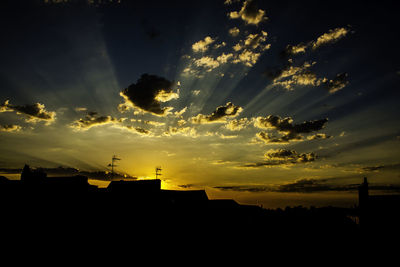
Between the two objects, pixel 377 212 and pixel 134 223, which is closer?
pixel 377 212

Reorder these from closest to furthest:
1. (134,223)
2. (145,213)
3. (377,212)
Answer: (377,212), (134,223), (145,213)

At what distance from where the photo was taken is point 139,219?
32.6 meters

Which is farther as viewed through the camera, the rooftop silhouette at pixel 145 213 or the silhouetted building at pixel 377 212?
the rooftop silhouette at pixel 145 213

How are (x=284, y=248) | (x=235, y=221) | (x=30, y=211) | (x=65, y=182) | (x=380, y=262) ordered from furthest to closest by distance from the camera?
(x=65, y=182), (x=235, y=221), (x=284, y=248), (x=30, y=211), (x=380, y=262)

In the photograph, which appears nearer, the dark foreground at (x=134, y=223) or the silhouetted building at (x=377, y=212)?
the silhouetted building at (x=377, y=212)

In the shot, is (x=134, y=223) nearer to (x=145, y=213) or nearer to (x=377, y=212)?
(x=145, y=213)

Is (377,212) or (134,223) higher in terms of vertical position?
(377,212)

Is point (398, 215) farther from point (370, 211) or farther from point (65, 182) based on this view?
point (65, 182)

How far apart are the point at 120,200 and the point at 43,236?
918cm

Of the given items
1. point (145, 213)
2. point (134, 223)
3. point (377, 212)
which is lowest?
point (134, 223)

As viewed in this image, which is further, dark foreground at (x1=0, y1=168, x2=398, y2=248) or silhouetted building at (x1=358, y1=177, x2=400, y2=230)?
dark foreground at (x1=0, y1=168, x2=398, y2=248)

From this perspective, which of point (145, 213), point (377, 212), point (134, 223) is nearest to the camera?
point (377, 212)

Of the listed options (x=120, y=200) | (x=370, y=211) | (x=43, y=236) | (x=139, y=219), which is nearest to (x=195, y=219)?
(x=139, y=219)

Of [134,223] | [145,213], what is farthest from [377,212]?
[134,223]
